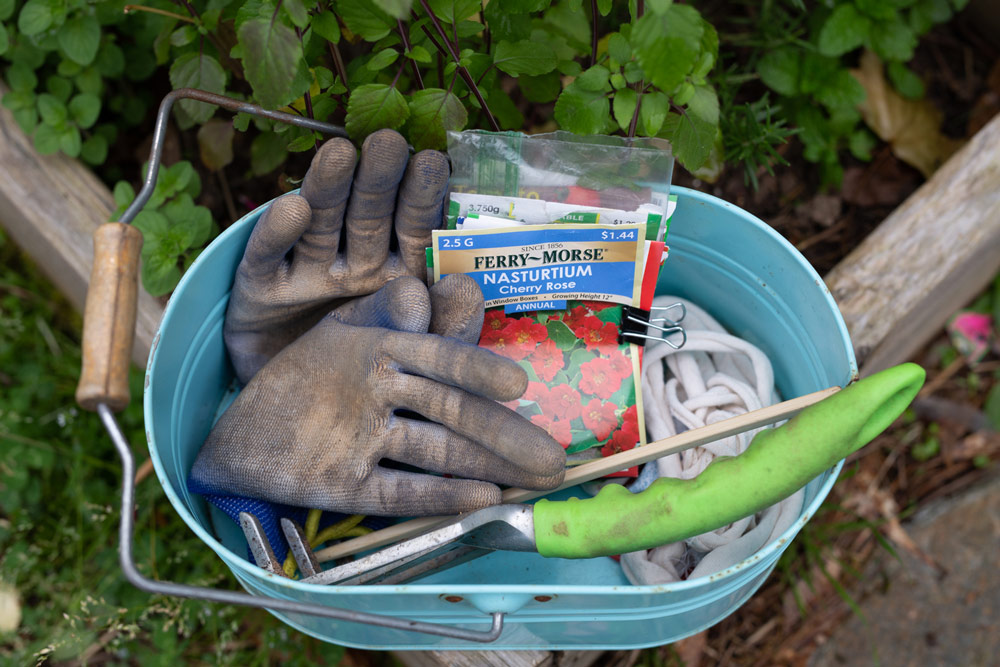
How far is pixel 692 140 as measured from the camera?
918 millimetres

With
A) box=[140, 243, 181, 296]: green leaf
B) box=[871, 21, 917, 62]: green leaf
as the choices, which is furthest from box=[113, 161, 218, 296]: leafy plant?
box=[871, 21, 917, 62]: green leaf

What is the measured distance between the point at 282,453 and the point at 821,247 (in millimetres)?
1065

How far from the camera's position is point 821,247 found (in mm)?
1479

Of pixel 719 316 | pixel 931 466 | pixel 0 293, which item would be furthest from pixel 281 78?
pixel 931 466

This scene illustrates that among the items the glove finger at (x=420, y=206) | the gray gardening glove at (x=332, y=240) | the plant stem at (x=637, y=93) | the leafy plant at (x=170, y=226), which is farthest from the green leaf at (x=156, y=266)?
the plant stem at (x=637, y=93)

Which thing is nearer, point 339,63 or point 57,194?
point 339,63

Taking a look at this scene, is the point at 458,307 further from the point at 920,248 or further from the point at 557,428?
the point at 920,248

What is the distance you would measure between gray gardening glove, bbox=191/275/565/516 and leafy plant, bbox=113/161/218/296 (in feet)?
0.82

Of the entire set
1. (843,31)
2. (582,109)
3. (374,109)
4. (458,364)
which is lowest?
(458,364)

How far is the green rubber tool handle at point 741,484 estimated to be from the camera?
2.65ft

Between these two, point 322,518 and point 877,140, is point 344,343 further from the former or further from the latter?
point 877,140

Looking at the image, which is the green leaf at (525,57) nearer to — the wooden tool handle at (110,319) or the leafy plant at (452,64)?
the leafy plant at (452,64)

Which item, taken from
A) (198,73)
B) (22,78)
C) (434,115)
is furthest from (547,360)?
(22,78)

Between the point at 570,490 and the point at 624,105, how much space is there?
1.78ft
